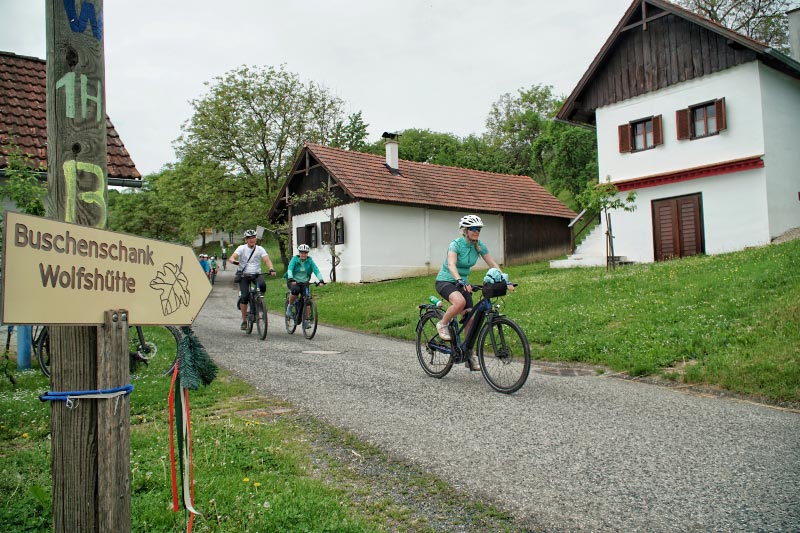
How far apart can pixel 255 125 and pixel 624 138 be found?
24.2 m

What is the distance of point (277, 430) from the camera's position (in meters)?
5.26

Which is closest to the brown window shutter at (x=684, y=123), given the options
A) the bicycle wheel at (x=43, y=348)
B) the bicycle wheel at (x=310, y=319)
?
the bicycle wheel at (x=310, y=319)

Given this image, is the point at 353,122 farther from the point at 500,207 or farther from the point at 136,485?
the point at 136,485

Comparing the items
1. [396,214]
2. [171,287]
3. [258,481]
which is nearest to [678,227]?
[396,214]

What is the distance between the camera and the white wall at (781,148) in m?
18.8

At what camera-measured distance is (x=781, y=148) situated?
19.3 meters

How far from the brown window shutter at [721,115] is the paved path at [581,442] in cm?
1501

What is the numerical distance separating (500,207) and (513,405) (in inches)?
1054

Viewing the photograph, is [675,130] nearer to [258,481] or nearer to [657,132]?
[657,132]

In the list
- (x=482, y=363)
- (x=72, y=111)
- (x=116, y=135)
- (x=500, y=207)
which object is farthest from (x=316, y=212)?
(x=72, y=111)

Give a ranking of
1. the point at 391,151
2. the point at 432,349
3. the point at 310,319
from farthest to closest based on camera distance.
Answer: the point at 391,151, the point at 310,319, the point at 432,349

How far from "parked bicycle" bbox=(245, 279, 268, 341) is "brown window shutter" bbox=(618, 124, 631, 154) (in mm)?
15701

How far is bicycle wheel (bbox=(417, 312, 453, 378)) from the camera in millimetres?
8023

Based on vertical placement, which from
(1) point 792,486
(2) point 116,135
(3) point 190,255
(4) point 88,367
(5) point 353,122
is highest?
(5) point 353,122
